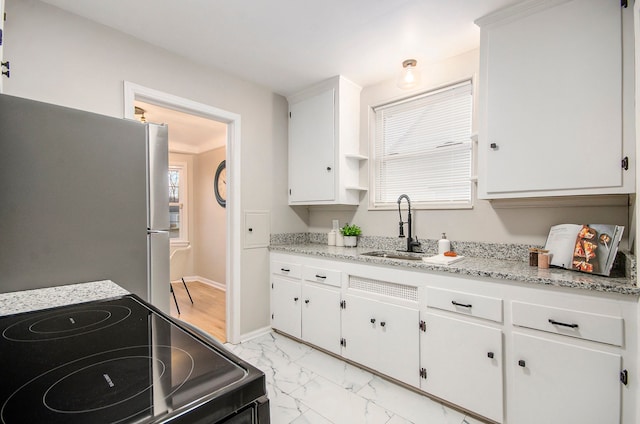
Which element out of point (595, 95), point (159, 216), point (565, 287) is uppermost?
point (595, 95)

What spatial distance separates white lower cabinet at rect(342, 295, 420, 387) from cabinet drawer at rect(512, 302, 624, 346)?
23.8 inches

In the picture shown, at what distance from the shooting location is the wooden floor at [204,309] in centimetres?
324

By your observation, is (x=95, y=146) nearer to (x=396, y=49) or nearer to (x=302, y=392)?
(x=302, y=392)

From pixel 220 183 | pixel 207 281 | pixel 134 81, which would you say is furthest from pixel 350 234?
pixel 207 281

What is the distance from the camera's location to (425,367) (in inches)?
75.4

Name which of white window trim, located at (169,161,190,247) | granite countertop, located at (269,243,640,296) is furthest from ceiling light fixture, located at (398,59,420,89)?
white window trim, located at (169,161,190,247)

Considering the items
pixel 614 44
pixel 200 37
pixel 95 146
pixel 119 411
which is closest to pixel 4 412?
pixel 119 411

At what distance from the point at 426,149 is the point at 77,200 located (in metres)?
2.42

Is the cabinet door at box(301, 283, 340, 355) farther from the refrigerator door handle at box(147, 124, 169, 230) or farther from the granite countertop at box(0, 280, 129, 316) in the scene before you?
the granite countertop at box(0, 280, 129, 316)

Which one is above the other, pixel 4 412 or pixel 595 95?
pixel 595 95

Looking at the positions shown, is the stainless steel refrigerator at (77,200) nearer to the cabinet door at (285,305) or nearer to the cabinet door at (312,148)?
the cabinet door at (285,305)

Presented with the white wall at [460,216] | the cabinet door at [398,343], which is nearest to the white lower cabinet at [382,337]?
the cabinet door at [398,343]

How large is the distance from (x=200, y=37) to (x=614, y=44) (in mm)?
2465

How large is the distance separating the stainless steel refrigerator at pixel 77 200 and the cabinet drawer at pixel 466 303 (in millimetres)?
1565
